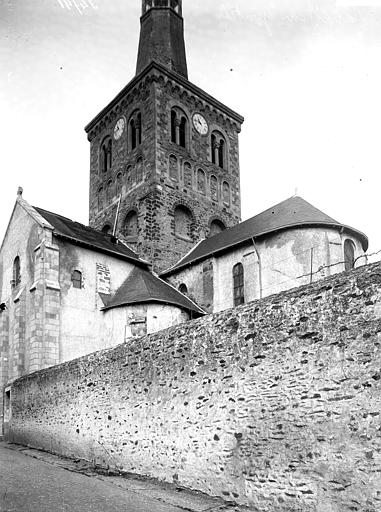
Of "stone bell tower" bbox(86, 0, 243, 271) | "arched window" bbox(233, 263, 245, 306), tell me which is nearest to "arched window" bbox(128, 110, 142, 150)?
"stone bell tower" bbox(86, 0, 243, 271)

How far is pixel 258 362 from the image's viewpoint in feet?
25.5

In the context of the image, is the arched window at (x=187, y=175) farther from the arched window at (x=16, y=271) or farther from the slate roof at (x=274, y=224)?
the arched window at (x=16, y=271)

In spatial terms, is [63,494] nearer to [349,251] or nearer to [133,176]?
[349,251]

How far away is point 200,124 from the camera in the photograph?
31.5m

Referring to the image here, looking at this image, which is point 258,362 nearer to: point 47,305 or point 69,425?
point 69,425

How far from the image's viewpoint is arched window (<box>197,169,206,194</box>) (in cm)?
2955

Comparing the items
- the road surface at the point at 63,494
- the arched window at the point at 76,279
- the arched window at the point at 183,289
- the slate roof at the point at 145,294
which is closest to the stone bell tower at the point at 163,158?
the arched window at the point at 183,289

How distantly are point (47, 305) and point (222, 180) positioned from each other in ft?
51.1

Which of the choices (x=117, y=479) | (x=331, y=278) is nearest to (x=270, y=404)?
(x=331, y=278)

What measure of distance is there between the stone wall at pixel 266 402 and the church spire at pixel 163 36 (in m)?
26.6

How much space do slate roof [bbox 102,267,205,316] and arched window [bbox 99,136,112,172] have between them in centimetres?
1123

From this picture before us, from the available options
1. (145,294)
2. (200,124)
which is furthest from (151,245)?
(200,124)

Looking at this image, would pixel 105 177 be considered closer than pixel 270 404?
No

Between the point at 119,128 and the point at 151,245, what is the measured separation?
9.75 metres
